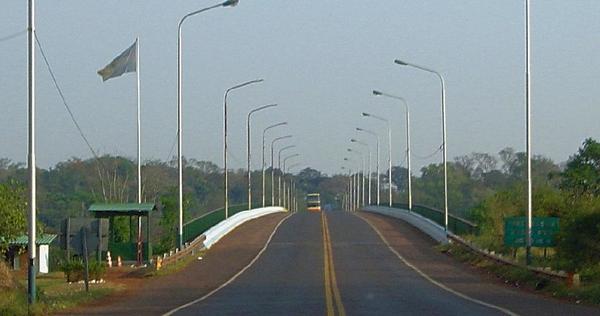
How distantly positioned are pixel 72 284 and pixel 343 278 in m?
8.92

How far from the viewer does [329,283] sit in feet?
126

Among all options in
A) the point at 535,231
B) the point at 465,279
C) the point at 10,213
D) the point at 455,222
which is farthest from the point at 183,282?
the point at 455,222

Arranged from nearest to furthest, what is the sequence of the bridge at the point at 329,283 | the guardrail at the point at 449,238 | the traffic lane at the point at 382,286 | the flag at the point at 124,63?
the traffic lane at the point at 382,286 < the bridge at the point at 329,283 < the guardrail at the point at 449,238 < the flag at the point at 124,63

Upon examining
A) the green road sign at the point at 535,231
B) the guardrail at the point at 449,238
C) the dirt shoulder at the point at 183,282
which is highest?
the green road sign at the point at 535,231

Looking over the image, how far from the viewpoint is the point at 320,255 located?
5269cm

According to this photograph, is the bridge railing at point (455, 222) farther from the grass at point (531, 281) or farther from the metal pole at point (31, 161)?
the metal pole at point (31, 161)

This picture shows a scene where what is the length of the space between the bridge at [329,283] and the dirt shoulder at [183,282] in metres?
0.03

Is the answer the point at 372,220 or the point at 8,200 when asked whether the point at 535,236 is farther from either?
the point at 372,220

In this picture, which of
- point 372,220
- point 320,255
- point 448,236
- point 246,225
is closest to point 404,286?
point 320,255

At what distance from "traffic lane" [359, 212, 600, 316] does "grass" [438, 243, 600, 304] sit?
0.42 m

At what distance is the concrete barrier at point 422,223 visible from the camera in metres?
61.4

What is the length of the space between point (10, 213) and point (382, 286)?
11280mm

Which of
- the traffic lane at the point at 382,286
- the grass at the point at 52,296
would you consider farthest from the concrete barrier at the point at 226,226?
the grass at the point at 52,296

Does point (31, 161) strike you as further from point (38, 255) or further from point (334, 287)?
point (38, 255)
